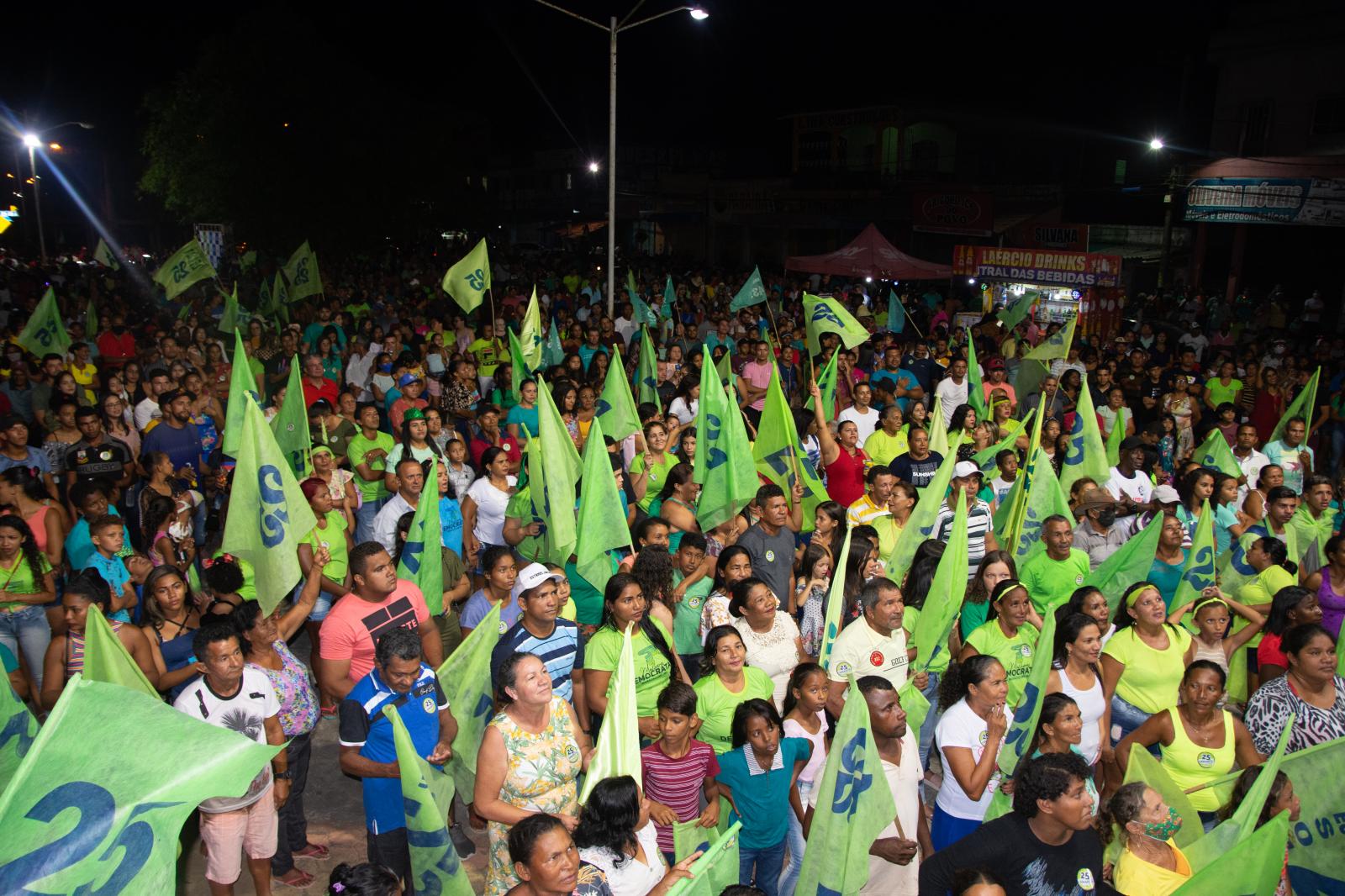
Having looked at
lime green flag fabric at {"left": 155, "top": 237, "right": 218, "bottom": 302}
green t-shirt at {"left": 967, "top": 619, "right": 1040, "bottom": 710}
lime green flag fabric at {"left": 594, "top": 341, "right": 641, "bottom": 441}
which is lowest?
green t-shirt at {"left": 967, "top": 619, "right": 1040, "bottom": 710}

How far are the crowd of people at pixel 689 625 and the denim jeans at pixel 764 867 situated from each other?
2 cm

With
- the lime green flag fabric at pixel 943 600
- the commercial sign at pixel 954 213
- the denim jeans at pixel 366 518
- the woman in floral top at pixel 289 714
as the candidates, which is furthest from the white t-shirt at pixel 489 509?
the commercial sign at pixel 954 213

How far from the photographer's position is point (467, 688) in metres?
4.62

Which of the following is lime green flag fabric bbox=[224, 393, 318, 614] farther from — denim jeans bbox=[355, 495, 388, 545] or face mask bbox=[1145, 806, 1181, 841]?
face mask bbox=[1145, 806, 1181, 841]

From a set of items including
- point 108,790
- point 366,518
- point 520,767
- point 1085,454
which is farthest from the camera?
point 1085,454

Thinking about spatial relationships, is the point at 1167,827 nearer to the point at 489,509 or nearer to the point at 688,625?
the point at 688,625

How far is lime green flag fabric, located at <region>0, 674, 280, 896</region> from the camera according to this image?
2.32m

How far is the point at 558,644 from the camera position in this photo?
204 inches

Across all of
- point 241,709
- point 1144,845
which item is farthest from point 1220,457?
point 241,709

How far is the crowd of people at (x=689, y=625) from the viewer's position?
414 centimetres

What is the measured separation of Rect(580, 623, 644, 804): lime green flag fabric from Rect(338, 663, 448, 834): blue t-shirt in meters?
0.87

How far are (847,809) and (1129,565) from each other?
3348mm

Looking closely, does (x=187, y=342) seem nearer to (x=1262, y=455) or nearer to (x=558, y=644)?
(x=558, y=644)

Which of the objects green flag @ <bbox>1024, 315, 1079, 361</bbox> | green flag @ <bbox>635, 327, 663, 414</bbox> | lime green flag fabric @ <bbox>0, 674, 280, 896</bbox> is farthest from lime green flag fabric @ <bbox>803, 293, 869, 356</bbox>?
lime green flag fabric @ <bbox>0, 674, 280, 896</bbox>
